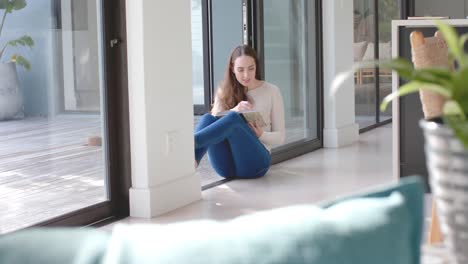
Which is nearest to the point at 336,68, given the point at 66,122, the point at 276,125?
the point at 276,125

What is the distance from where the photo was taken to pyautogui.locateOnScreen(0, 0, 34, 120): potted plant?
12.5ft

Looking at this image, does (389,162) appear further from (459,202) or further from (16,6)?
(459,202)

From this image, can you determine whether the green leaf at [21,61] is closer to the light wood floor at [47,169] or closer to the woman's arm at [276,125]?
the light wood floor at [47,169]

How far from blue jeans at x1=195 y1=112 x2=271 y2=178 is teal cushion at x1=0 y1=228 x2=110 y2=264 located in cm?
440

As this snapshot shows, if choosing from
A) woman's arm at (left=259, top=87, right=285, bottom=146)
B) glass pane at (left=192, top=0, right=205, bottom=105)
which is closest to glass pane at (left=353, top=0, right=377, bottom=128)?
glass pane at (left=192, top=0, right=205, bottom=105)

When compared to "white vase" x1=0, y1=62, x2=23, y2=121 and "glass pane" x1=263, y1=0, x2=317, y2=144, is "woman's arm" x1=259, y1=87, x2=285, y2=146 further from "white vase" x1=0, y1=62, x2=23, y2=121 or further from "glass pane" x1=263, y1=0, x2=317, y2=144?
"white vase" x1=0, y1=62, x2=23, y2=121

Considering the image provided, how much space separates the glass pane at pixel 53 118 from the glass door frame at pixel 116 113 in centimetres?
3

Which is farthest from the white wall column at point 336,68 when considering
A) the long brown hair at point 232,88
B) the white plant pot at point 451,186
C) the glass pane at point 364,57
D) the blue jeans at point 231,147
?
the white plant pot at point 451,186

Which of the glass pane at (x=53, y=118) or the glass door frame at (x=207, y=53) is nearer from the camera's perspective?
the glass pane at (x=53, y=118)

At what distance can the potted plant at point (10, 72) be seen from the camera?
12.5 ft

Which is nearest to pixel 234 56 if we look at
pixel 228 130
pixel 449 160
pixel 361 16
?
pixel 228 130

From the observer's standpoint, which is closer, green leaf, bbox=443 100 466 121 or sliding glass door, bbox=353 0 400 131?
green leaf, bbox=443 100 466 121

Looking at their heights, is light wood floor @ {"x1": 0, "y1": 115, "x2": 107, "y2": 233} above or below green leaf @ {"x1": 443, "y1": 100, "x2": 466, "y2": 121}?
below

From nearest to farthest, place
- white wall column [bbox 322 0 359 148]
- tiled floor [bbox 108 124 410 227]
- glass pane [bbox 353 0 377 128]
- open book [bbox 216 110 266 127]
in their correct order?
1. tiled floor [bbox 108 124 410 227]
2. open book [bbox 216 110 266 127]
3. white wall column [bbox 322 0 359 148]
4. glass pane [bbox 353 0 377 128]
